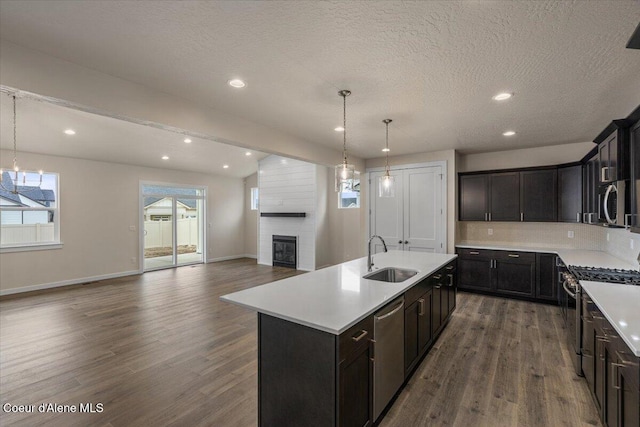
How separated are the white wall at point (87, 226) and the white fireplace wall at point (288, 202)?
8.43ft

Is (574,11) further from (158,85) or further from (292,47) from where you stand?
(158,85)

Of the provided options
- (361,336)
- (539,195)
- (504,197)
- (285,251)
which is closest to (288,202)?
(285,251)

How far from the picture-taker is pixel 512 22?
5.77 feet

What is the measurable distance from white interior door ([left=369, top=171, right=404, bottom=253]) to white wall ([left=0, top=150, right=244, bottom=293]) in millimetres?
5522

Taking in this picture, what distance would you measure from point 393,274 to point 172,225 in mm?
7013

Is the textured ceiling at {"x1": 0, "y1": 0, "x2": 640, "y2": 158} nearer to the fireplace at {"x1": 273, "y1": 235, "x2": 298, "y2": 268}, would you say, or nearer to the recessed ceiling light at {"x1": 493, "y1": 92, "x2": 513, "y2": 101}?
the recessed ceiling light at {"x1": 493, "y1": 92, "x2": 513, "y2": 101}

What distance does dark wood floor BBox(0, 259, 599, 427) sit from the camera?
2.18 meters

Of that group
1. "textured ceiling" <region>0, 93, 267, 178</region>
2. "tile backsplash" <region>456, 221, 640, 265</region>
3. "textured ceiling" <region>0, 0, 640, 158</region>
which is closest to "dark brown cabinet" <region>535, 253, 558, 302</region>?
"tile backsplash" <region>456, 221, 640, 265</region>

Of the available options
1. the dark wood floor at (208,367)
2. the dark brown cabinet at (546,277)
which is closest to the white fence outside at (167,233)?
the dark wood floor at (208,367)

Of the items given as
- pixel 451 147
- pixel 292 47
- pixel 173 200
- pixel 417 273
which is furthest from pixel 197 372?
pixel 173 200

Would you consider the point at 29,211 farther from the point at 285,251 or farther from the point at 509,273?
the point at 509,273

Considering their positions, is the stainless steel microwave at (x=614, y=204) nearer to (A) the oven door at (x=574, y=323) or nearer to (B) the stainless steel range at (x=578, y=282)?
(B) the stainless steel range at (x=578, y=282)

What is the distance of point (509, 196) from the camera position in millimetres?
5168

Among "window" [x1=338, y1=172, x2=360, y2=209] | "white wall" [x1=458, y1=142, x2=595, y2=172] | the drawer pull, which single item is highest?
"white wall" [x1=458, y1=142, x2=595, y2=172]
